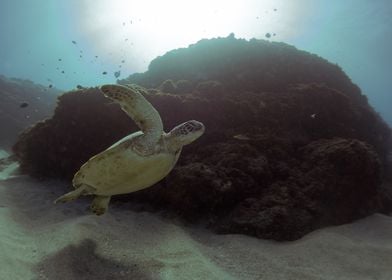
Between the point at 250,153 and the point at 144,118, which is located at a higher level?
the point at 250,153

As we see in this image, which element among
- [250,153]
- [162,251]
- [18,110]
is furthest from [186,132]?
[18,110]

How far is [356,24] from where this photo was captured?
139 ft

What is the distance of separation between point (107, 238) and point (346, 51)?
7118 centimetres

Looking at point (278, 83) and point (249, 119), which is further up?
point (278, 83)

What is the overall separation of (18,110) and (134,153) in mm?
20016

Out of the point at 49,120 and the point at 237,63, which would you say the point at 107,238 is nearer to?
the point at 49,120

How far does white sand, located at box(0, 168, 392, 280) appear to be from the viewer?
3945mm

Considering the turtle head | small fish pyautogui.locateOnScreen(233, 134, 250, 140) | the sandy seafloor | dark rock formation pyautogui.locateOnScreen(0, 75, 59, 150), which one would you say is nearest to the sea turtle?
the turtle head

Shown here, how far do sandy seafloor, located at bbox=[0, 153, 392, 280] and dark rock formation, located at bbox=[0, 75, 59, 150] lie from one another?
8.85m

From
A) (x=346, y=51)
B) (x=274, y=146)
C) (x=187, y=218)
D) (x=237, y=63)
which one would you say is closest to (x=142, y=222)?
(x=187, y=218)

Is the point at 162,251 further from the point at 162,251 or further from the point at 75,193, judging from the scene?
the point at 75,193

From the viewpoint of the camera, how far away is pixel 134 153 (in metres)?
4.51

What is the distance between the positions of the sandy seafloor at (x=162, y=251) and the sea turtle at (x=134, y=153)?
31.2 inches

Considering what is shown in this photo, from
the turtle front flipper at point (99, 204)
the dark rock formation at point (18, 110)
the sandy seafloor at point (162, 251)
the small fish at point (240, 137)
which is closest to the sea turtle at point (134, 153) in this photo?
the turtle front flipper at point (99, 204)
